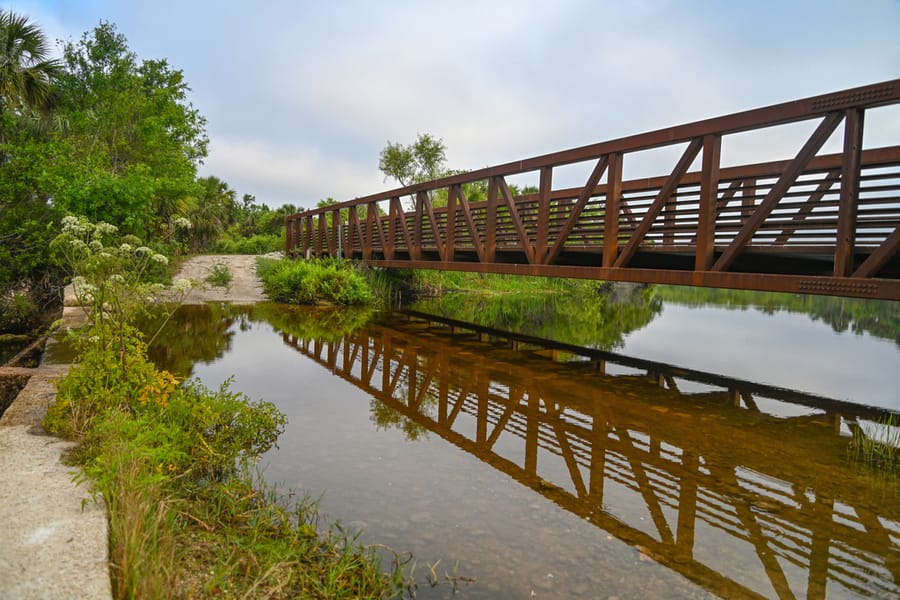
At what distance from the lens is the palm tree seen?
16453 millimetres

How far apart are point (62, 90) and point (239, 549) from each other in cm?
2810

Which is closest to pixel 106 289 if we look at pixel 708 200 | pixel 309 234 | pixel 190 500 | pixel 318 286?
pixel 190 500

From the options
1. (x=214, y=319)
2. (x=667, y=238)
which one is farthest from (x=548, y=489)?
(x=214, y=319)

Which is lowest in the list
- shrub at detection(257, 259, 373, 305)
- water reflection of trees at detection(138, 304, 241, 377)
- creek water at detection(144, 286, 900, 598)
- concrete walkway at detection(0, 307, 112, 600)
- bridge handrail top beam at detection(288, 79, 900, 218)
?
creek water at detection(144, 286, 900, 598)

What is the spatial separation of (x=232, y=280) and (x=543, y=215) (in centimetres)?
1297

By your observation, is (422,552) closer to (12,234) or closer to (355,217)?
(12,234)

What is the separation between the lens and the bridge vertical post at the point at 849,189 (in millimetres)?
5594

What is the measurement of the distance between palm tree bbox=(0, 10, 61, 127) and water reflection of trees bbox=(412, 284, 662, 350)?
1344 centimetres

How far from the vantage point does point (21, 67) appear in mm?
17000

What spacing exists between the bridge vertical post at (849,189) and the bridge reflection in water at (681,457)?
5.72 feet

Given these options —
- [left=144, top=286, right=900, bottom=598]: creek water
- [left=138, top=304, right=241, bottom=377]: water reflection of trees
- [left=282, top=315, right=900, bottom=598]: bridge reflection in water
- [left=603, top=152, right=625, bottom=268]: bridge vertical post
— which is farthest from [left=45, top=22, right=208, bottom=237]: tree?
[left=603, top=152, right=625, bottom=268]: bridge vertical post

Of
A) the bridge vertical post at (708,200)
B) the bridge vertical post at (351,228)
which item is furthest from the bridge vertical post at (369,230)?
the bridge vertical post at (708,200)

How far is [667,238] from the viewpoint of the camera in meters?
8.11

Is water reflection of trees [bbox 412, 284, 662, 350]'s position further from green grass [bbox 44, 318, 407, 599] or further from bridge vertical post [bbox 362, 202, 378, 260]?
green grass [bbox 44, 318, 407, 599]
